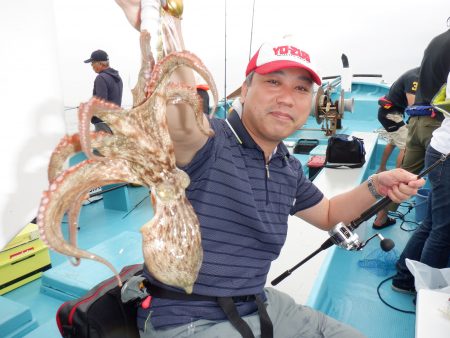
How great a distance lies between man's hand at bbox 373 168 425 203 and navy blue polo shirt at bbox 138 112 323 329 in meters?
0.46

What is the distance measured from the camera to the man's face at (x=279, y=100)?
996 millimetres

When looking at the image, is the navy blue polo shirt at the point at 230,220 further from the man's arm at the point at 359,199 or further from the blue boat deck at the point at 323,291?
the blue boat deck at the point at 323,291

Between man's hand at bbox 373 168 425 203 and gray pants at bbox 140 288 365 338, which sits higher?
man's hand at bbox 373 168 425 203

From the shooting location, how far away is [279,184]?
3.84 ft

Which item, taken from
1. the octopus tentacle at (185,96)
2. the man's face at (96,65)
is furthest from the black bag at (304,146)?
the octopus tentacle at (185,96)

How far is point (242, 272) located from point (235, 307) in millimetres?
107

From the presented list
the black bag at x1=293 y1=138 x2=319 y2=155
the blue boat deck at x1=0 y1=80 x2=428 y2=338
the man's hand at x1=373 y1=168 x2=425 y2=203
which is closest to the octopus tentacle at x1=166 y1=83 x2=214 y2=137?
the man's hand at x1=373 y1=168 x2=425 y2=203

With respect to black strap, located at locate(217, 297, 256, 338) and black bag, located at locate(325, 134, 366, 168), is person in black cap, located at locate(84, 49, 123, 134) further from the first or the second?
black strap, located at locate(217, 297, 256, 338)

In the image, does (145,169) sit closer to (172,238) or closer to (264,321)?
(172,238)

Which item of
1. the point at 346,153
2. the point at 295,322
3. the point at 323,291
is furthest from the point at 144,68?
the point at 346,153

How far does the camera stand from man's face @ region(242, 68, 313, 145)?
1.00 m

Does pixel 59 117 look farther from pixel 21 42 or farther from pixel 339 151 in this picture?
pixel 339 151

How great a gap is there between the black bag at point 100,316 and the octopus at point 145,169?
1.76 feet

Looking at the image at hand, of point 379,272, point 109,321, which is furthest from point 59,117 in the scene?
point 379,272
